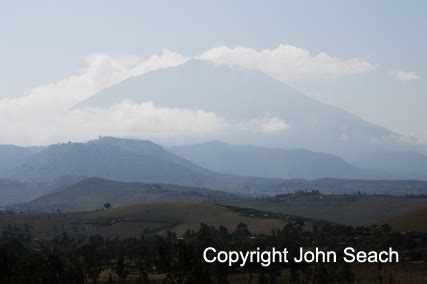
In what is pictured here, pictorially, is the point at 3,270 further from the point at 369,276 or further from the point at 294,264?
the point at 369,276

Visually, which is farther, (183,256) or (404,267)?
(404,267)

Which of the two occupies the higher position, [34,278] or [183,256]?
[183,256]

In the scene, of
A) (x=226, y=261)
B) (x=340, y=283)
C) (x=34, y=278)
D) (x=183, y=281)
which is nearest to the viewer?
(x=183, y=281)

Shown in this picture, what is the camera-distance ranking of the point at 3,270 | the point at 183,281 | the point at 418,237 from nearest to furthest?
the point at 183,281 < the point at 3,270 < the point at 418,237

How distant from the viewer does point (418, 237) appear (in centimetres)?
19212

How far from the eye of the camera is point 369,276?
136750mm

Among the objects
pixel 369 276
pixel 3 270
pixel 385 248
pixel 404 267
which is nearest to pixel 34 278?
pixel 3 270

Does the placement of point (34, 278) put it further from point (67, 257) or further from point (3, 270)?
point (67, 257)

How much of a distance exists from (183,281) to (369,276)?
83368 millimetres

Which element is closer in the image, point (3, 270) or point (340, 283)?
point (3, 270)

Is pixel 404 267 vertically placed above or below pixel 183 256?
below

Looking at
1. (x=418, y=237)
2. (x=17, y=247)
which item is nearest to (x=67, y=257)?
(x=17, y=247)

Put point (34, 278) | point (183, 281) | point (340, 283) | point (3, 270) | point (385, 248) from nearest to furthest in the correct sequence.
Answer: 1. point (183, 281)
2. point (3, 270)
3. point (34, 278)
4. point (340, 283)
5. point (385, 248)

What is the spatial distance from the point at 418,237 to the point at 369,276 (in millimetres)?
62057
